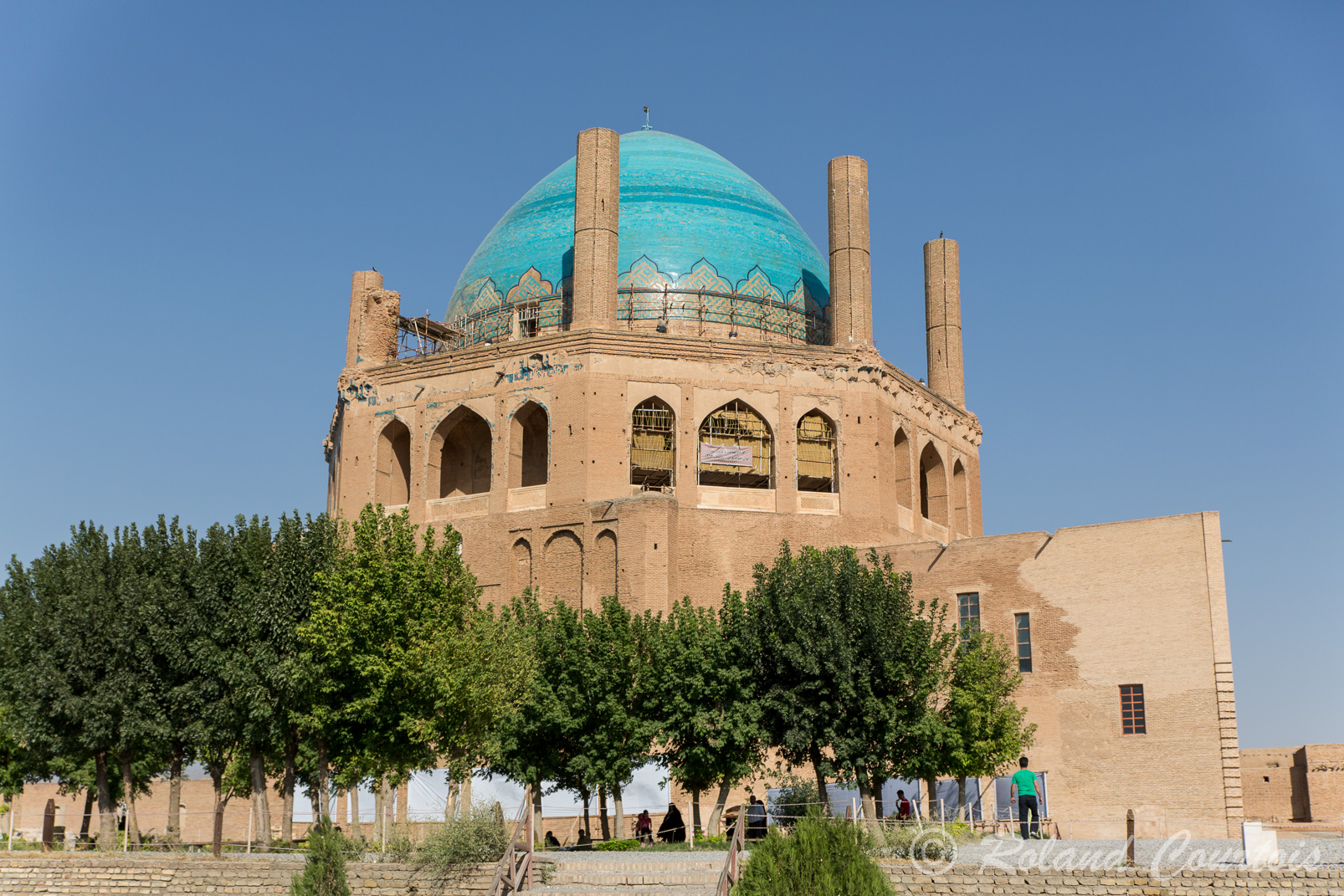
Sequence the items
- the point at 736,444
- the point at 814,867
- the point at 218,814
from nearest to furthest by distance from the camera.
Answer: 1. the point at 814,867
2. the point at 218,814
3. the point at 736,444

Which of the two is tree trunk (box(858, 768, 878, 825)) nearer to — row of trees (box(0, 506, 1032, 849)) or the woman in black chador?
row of trees (box(0, 506, 1032, 849))

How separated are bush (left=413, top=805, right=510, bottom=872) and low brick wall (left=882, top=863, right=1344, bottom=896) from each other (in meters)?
4.68

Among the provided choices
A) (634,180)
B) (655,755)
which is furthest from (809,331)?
(655,755)

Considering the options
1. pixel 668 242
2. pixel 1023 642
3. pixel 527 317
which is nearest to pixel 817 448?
pixel 668 242

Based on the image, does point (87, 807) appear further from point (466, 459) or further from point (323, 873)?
point (323, 873)

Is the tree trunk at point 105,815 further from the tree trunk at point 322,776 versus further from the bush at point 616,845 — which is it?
the bush at point 616,845

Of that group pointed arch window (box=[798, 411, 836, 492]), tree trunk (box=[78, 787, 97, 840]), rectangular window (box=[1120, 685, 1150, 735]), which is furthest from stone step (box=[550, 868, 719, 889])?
pointed arch window (box=[798, 411, 836, 492])

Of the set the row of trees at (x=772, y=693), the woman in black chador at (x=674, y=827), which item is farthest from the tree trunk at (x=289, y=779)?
the woman in black chador at (x=674, y=827)

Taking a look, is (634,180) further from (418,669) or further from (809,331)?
(418,669)

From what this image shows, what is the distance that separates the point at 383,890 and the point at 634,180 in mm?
21391

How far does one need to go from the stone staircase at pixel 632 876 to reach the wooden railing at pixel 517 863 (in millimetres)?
221

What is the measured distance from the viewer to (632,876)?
54.0ft

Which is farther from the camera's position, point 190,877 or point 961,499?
point 961,499

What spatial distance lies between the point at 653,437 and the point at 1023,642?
8867mm
